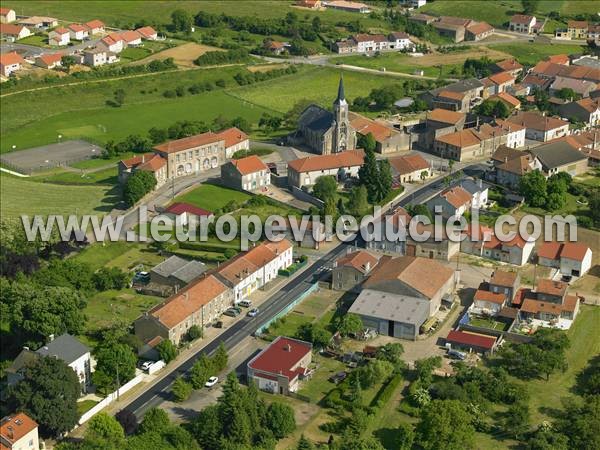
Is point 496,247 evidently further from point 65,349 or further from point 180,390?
point 65,349

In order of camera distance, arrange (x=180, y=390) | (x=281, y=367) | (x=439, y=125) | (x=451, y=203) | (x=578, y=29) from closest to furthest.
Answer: (x=180, y=390)
(x=281, y=367)
(x=451, y=203)
(x=439, y=125)
(x=578, y=29)

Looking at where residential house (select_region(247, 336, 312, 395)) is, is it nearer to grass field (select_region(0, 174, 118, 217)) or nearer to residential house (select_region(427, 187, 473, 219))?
residential house (select_region(427, 187, 473, 219))

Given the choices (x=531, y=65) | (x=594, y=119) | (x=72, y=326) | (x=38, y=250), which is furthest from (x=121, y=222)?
(x=531, y=65)

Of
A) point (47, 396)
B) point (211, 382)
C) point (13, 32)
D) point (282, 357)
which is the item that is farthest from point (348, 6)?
point (47, 396)

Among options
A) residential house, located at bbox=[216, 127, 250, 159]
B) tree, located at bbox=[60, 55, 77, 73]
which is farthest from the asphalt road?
tree, located at bbox=[60, 55, 77, 73]

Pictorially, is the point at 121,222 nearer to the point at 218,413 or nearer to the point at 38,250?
the point at 38,250

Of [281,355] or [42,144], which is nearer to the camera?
[281,355]
